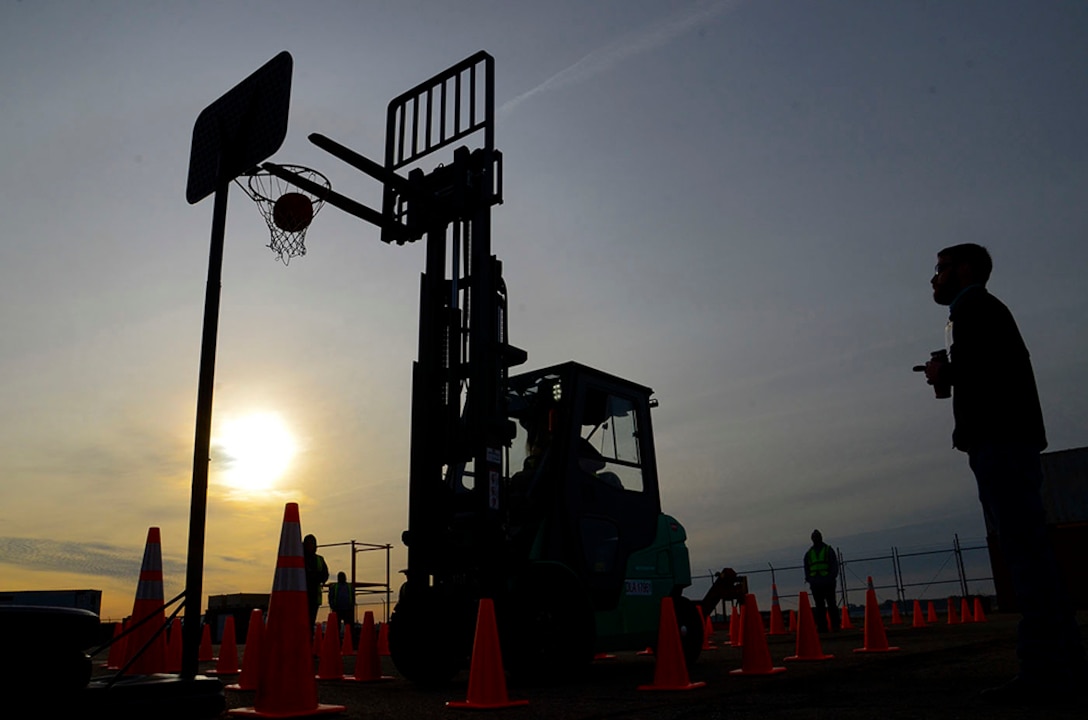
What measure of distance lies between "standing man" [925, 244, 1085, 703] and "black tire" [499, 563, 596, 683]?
9.69 ft

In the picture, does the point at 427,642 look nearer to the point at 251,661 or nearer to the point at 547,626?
the point at 547,626

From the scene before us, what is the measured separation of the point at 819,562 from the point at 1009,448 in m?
10.9

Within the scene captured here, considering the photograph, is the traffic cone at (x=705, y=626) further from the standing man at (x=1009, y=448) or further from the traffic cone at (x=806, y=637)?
the standing man at (x=1009, y=448)

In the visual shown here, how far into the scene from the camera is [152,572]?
5.39m

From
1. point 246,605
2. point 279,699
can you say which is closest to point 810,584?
point 279,699

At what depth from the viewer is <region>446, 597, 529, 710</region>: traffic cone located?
16.5 feet

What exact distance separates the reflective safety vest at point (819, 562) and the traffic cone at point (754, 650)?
779 cm

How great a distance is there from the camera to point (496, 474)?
6.79m

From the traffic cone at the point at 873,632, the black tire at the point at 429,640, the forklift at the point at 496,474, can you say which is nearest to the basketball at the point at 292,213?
the forklift at the point at 496,474

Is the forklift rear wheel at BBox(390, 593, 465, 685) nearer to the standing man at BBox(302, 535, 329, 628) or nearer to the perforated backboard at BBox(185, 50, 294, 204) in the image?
the perforated backboard at BBox(185, 50, 294, 204)

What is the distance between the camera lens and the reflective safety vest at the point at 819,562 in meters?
14.3

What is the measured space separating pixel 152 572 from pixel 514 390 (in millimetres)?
3553

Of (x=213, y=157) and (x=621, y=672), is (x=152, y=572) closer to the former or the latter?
(x=213, y=157)

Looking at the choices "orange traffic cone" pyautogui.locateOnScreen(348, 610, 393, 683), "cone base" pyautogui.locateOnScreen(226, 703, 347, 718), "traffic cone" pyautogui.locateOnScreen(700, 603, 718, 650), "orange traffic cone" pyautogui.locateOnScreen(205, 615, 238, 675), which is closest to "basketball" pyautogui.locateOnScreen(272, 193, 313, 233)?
"orange traffic cone" pyautogui.locateOnScreen(348, 610, 393, 683)
